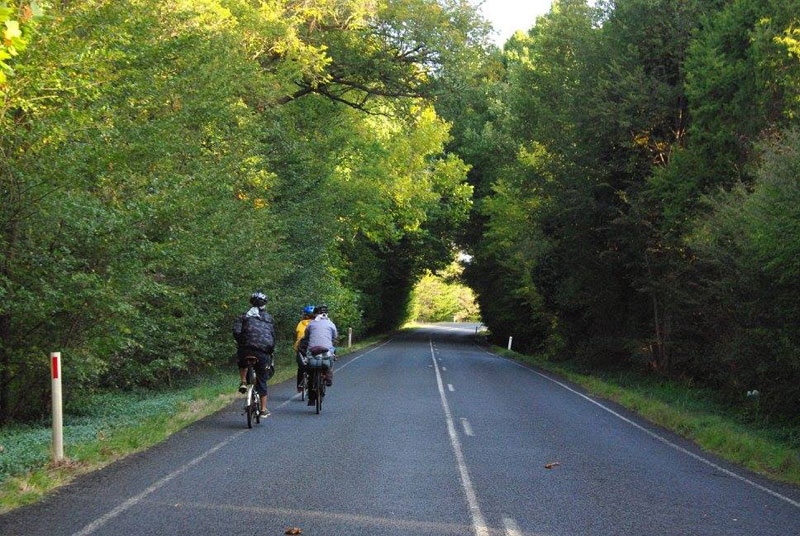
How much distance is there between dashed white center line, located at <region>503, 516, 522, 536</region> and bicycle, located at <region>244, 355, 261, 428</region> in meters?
6.38

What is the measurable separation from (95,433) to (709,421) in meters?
10.9

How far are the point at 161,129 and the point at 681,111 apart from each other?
1619 centimetres

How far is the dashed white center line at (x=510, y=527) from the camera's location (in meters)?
6.66

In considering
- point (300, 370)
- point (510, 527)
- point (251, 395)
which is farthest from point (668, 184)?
point (510, 527)

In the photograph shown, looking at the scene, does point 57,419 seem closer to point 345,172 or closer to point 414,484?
point 414,484

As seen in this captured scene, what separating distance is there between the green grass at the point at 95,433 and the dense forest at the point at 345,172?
72cm

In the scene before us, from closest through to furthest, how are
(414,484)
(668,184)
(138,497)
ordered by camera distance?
(138,497) < (414,484) < (668,184)

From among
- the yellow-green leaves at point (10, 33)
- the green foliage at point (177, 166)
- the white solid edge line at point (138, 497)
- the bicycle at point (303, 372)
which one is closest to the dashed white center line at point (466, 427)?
the bicycle at point (303, 372)

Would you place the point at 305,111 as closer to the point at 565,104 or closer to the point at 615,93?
the point at 565,104

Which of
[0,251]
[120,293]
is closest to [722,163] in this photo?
[120,293]

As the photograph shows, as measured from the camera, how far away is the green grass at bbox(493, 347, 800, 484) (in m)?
11.5

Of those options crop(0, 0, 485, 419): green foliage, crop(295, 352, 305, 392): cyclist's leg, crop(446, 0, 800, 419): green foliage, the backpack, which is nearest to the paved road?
crop(295, 352, 305, 392): cyclist's leg

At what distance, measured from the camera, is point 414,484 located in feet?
28.0

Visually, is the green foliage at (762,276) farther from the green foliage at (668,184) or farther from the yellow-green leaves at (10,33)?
the yellow-green leaves at (10,33)
